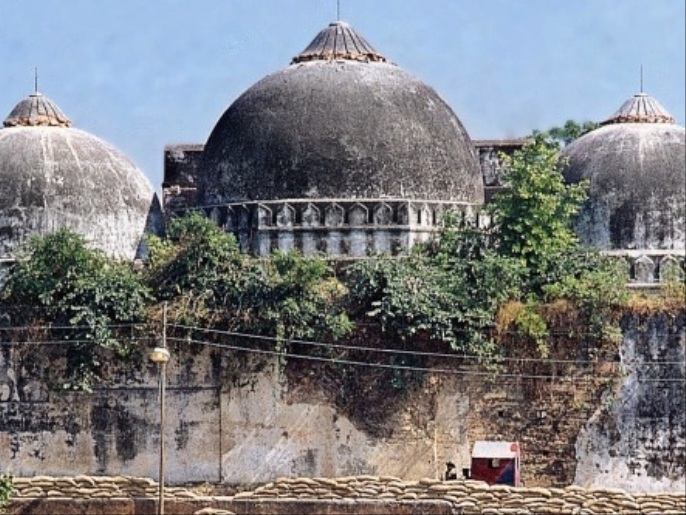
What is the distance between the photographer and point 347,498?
1219 inches

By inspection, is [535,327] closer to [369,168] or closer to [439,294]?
[439,294]

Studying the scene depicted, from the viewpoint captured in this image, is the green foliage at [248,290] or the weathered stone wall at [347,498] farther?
the green foliage at [248,290]

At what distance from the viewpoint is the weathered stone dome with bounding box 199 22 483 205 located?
33500mm

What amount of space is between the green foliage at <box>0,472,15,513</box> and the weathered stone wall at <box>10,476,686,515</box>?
0.39 m

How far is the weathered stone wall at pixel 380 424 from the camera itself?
3197cm

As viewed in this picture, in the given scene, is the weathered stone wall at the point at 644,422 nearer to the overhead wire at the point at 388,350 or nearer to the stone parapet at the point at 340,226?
the overhead wire at the point at 388,350

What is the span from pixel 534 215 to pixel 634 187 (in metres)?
2.29

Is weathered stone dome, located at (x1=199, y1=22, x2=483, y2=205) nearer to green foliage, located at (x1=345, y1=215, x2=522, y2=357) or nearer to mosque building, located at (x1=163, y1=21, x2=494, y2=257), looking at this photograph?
mosque building, located at (x1=163, y1=21, x2=494, y2=257)

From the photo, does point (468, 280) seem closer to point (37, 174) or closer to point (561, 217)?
point (561, 217)

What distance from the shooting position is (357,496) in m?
31.0

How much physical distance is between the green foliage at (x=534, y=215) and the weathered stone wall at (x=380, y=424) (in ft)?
5.30

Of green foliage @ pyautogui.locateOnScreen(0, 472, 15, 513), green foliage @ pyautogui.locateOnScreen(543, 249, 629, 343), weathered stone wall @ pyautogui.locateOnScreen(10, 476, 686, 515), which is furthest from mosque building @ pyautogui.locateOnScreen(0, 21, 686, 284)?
green foliage @ pyautogui.locateOnScreen(0, 472, 15, 513)

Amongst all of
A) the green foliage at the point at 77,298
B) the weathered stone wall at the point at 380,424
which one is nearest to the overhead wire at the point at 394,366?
the weathered stone wall at the point at 380,424

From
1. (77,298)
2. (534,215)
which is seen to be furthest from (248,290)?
(534,215)
